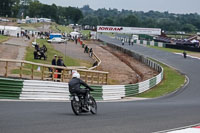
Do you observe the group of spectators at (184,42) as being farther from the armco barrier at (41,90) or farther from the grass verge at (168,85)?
the armco barrier at (41,90)

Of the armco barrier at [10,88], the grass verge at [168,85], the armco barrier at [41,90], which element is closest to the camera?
the armco barrier at [10,88]

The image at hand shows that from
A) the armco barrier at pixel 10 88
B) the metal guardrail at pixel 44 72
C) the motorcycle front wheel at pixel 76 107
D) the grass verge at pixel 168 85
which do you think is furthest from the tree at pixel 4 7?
the motorcycle front wheel at pixel 76 107

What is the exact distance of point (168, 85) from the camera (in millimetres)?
38500

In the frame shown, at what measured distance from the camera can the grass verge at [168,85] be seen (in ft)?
106

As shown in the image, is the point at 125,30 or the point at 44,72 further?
the point at 125,30

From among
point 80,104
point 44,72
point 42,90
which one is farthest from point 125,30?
point 80,104

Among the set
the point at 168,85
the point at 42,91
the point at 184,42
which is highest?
the point at 42,91

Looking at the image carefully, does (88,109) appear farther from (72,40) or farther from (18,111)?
(72,40)

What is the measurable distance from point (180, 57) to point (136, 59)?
783 cm

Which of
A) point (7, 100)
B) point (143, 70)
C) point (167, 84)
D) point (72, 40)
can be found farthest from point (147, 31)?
point (7, 100)

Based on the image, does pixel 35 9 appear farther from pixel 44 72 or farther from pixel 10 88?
pixel 10 88

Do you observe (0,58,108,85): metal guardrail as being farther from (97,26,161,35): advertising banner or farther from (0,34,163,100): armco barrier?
(97,26,161,35): advertising banner

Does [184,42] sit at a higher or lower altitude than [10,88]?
lower

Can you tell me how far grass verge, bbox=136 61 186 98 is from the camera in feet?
106
